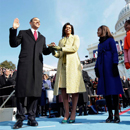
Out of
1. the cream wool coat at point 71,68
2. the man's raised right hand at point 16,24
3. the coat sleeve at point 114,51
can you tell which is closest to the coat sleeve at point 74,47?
the cream wool coat at point 71,68

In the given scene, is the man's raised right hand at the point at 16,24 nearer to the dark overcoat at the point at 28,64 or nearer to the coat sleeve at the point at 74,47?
the dark overcoat at the point at 28,64

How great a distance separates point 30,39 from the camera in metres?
2.47

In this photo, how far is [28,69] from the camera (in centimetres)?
230

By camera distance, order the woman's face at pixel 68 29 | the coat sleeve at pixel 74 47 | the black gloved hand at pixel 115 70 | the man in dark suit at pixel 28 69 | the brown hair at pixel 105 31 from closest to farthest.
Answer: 1. the man in dark suit at pixel 28 69
2. the black gloved hand at pixel 115 70
3. the coat sleeve at pixel 74 47
4. the brown hair at pixel 105 31
5. the woman's face at pixel 68 29

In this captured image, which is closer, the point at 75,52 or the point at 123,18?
the point at 75,52

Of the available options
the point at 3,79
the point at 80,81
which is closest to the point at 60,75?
the point at 80,81

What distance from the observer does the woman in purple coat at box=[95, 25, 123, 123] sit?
2.41 metres

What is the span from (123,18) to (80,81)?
235 feet

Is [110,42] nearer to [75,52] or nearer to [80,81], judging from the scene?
[75,52]

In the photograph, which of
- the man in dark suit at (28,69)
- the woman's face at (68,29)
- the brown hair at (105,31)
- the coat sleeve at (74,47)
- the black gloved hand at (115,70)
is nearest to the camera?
the man in dark suit at (28,69)

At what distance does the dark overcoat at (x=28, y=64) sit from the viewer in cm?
222

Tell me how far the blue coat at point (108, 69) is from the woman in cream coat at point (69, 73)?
357mm

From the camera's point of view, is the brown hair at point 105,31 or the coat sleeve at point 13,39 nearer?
the coat sleeve at point 13,39

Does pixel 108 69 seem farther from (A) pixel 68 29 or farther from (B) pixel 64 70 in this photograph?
(A) pixel 68 29
